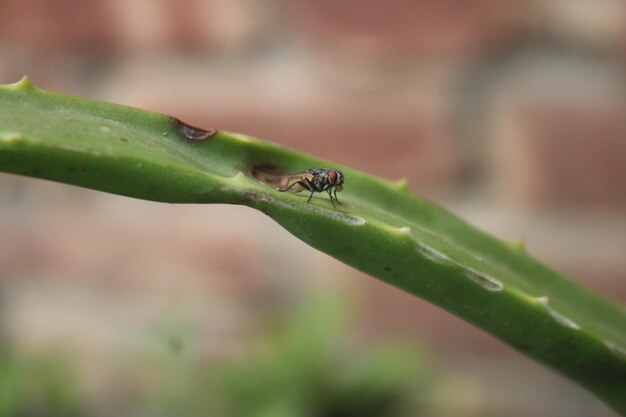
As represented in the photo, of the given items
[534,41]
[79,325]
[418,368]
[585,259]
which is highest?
[534,41]

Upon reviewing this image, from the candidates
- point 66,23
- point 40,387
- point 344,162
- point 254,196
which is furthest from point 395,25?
point 254,196

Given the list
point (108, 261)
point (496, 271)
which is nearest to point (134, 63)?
point (108, 261)

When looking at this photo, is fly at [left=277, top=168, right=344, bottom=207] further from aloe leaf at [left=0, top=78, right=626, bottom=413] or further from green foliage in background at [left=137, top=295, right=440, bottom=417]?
green foliage in background at [left=137, top=295, right=440, bottom=417]

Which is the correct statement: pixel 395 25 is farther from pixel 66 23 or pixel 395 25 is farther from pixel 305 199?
pixel 305 199

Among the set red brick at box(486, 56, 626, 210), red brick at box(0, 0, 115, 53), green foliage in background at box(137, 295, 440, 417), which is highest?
red brick at box(486, 56, 626, 210)

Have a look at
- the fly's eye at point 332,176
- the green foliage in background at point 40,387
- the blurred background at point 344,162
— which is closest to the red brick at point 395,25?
the blurred background at point 344,162

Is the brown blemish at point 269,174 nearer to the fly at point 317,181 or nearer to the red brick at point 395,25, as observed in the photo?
the fly at point 317,181

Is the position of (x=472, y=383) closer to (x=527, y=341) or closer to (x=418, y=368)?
(x=418, y=368)

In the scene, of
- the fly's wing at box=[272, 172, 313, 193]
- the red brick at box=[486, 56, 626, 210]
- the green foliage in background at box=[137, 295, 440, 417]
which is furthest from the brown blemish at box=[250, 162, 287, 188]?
the red brick at box=[486, 56, 626, 210]
